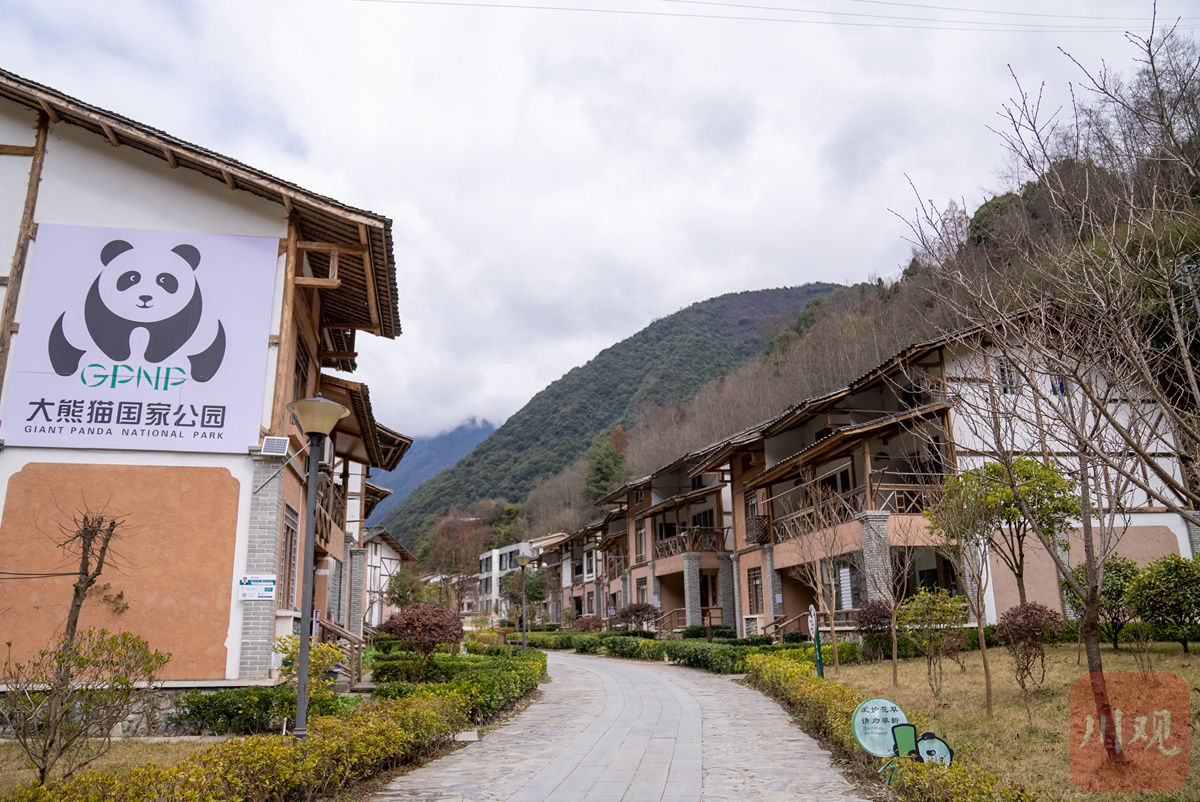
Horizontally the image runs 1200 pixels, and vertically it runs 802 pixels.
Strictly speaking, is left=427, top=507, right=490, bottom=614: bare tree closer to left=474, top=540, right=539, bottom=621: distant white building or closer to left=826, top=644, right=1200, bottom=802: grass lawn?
left=474, top=540, right=539, bottom=621: distant white building

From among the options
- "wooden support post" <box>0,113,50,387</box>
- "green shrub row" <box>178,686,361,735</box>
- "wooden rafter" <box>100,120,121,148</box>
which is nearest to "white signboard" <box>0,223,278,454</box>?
"wooden support post" <box>0,113,50,387</box>

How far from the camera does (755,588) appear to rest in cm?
2880

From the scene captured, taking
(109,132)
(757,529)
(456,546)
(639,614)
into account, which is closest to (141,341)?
(109,132)

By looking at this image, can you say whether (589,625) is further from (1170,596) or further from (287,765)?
(287,765)

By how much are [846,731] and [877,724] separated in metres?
1.93

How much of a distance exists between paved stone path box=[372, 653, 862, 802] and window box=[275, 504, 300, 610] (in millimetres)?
4465

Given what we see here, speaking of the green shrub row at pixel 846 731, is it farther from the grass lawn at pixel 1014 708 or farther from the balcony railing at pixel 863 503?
the balcony railing at pixel 863 503

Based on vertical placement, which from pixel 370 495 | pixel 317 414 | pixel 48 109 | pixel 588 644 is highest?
pixel 48 109

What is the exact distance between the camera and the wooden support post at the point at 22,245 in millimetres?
12250

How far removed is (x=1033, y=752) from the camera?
26.7 feet

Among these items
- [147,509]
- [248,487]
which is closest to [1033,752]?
[248,487]

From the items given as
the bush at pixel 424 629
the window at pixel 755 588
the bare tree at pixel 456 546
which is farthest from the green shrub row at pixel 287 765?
the bare tree at pixel 456 546

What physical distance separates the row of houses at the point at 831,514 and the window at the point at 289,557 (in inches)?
384

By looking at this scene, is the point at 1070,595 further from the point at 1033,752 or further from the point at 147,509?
the point at 147,509
